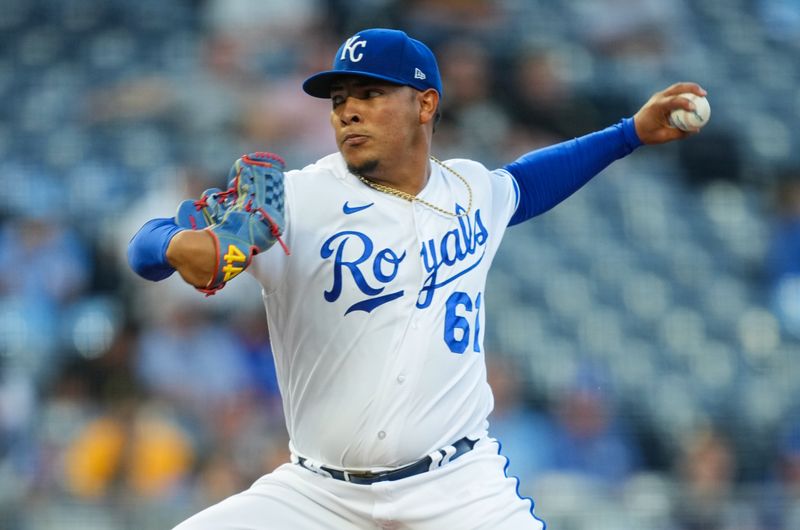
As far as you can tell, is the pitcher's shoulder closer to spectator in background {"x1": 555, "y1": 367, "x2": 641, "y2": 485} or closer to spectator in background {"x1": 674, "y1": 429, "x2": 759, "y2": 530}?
spectator in background {"x1": 674, "y1": 429, "x2": 759, "y2": 530}

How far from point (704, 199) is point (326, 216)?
5.10m

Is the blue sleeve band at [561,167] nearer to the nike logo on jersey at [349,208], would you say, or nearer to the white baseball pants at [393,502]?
the nike logo on jersey at [349,208]

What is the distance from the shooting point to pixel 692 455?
6.22 m

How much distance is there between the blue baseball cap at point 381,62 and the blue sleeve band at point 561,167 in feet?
1.48

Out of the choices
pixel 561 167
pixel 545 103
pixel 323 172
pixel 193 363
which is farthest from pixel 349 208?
pixel 545 103

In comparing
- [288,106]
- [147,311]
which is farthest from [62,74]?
[147,311]

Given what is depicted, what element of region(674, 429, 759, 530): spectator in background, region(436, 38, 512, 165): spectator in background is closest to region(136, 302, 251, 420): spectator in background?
region(436, 38, 512, 165): spectator in background

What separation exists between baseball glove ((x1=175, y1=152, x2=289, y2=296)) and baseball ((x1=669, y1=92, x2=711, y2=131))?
118 cm

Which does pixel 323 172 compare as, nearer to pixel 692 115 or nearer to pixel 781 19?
pixel 692 115

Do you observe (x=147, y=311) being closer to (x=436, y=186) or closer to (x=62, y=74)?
(x=62, y=74)

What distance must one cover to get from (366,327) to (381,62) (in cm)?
63

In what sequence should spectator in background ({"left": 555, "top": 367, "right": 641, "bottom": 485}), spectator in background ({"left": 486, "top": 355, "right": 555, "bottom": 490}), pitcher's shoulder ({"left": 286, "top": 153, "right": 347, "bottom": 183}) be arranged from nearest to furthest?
pitcher's shoulder ({"left": 286, "top": 153, "right": 347, "bottom": 183})
spectator in background ({"left": 486, "top": 355, "right": 555, "bottom": 490})
spectator in background ({"left": 555, "top": 367, "right": 641, "bottom": 485})

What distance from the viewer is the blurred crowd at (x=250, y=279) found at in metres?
5.77

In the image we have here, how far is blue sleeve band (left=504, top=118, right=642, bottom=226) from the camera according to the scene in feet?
12.0
